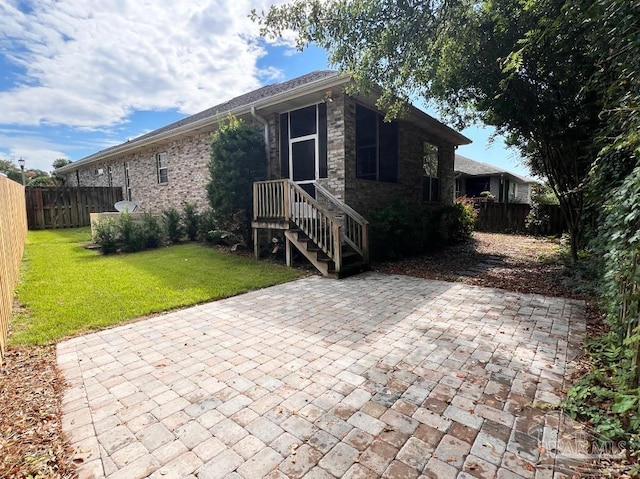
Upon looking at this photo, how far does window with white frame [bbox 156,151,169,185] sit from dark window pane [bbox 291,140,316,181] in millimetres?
7530

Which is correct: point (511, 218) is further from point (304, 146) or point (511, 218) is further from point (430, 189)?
point (304, 146)

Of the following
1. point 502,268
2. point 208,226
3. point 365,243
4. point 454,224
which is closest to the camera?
point 365,243

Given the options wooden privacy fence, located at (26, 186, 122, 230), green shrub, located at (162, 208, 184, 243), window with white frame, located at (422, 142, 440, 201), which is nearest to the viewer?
green shrub, located at (162, 208, 184, 243)

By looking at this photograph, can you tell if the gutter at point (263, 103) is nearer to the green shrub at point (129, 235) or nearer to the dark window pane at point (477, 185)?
the green shrub at point (129, 235)

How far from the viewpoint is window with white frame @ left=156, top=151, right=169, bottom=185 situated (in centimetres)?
1383

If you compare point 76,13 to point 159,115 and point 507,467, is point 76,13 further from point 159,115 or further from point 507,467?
point 159,115

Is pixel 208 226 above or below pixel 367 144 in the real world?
below

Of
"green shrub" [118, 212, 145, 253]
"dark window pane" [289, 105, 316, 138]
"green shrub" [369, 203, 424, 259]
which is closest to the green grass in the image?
"green shrub" [118, 212, 145, 253]

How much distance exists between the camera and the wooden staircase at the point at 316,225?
22.8 feet

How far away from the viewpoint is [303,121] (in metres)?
9.02

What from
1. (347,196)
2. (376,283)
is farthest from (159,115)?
(376,283)

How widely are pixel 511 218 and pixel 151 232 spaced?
1713cm

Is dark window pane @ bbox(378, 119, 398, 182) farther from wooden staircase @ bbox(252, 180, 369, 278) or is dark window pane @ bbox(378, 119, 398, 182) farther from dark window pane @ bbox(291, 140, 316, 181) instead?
wooden staircase @ bbox(252, 180, 369, 278)

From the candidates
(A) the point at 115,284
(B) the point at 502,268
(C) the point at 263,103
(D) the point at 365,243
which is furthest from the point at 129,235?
(B) the point at 502,268
